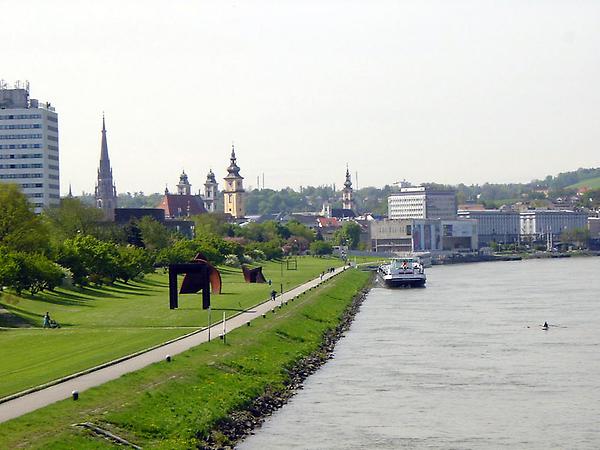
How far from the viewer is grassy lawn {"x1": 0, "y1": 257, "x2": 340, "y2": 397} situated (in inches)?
1845

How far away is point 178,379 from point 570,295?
75.2 meters

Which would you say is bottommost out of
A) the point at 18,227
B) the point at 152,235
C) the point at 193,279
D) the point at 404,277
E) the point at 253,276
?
the point at 404,277

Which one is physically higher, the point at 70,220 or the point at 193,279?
the point at 70,220

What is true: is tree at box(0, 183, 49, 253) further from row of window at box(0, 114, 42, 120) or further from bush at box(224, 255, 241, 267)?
row of window at box(0, 114, 42, 120)

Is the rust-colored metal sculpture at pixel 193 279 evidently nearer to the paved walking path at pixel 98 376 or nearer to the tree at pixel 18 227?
the paved walking path at pixel 98 376

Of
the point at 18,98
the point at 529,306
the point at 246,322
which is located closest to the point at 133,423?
the point at 246,322

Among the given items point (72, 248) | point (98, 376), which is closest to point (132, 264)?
point (72, 248)

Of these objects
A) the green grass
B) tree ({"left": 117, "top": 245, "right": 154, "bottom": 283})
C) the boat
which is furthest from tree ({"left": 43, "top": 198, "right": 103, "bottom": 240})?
the green grass

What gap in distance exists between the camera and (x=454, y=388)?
50.4 m

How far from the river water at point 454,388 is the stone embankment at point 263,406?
46 centimetres

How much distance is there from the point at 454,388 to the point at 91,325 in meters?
22.4

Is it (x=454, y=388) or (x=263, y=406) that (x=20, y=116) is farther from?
(x=263, y=406)

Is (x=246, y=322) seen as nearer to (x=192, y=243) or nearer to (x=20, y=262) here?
(x=20, y=262)

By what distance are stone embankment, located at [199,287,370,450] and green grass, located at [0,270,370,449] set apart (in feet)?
1.05
